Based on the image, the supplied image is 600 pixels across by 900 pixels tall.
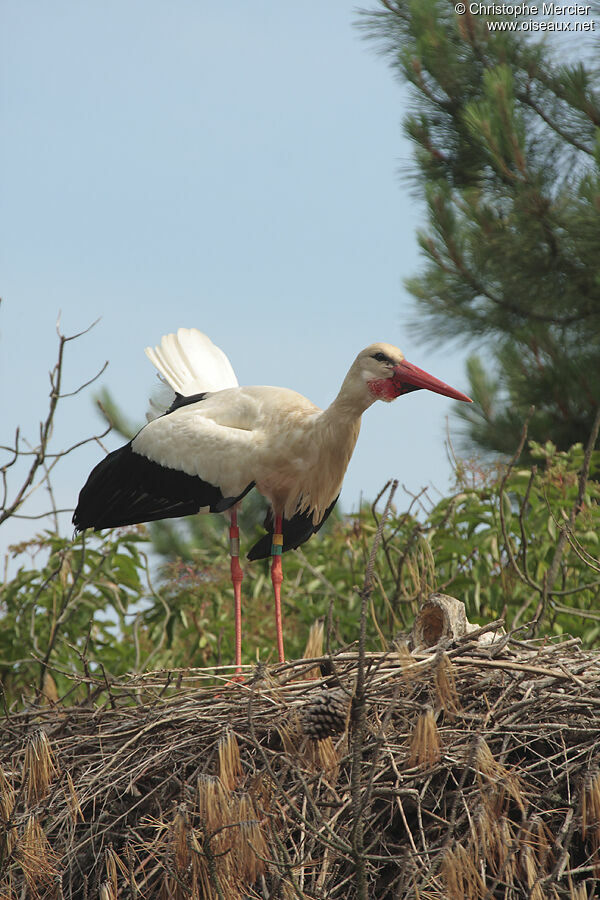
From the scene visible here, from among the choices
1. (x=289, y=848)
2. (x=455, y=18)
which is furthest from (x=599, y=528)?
(x=455, y=18)

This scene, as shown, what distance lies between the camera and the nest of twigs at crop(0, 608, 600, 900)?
2697 mm

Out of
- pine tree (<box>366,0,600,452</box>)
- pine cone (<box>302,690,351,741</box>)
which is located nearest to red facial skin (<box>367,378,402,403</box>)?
pine cone (<box>302,690,351,741</box>)

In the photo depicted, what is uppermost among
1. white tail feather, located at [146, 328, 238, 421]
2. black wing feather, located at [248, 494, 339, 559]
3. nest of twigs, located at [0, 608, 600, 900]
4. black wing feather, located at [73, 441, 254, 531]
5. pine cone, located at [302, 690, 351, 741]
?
white tail feather, located at [146, 328, 238, 421]

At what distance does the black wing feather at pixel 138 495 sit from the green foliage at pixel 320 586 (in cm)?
30

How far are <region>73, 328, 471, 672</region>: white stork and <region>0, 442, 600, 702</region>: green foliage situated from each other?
0.40 meters

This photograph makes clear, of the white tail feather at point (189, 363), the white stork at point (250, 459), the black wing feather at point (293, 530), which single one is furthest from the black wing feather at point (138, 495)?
the white tail feather at point (189, 363)

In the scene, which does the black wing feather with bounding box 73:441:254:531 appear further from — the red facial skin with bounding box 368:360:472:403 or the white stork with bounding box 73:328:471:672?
the red facial skin with bounding box 368:360:472:403

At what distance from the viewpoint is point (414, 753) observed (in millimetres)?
2707

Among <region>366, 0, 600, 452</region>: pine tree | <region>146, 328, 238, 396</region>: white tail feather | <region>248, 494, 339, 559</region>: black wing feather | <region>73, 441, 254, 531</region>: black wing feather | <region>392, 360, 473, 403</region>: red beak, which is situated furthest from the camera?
<region>366, 0, 600, 452</region>: pine tree

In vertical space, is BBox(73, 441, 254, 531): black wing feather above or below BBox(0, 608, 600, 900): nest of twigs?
above

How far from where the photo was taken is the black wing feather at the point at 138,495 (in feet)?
15.1

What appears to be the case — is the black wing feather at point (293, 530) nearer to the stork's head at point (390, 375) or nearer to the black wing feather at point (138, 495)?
the black wing feather at point (138, 495)

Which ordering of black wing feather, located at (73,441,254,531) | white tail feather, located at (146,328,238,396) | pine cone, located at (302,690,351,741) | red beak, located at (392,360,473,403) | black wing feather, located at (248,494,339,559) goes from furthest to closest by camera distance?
white tail feather, located at (146,328,238,396) < black wing feather, located at (248,494,339,559) < black wing feather, located at (73,441,254,531) < red beak, located at (392,360,473,403) < pine cone, located at (302,690,351,741)

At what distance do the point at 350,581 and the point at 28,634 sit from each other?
186 centimetres
